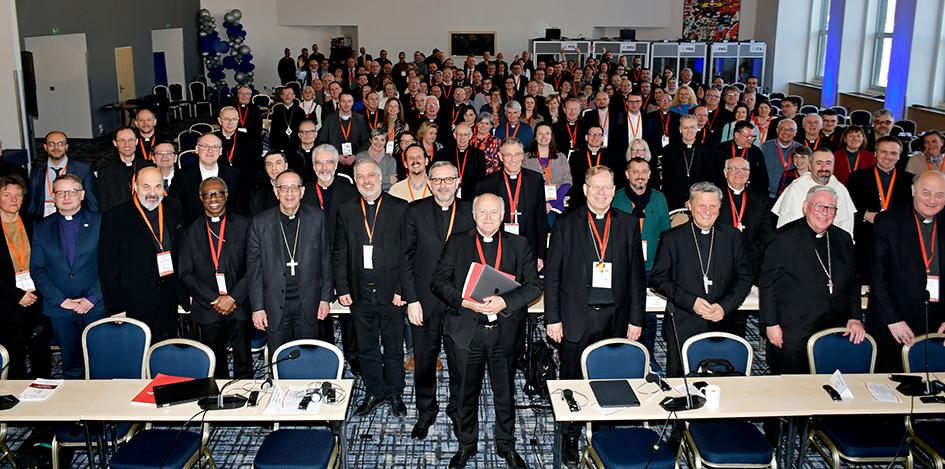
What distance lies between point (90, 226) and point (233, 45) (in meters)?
16.8

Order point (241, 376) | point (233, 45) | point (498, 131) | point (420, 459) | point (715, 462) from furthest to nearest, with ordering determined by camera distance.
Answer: point (233, 45)
point (498, 131)
point (241, 376)
point (420, 459)
point (715, 462)

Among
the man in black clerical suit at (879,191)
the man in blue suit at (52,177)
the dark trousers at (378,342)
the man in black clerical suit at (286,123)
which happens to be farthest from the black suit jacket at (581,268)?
the man in black clerical suit at (286,123)

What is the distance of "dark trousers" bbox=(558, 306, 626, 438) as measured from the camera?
13.0 feet

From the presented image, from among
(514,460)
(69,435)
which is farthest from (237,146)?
(514,460)

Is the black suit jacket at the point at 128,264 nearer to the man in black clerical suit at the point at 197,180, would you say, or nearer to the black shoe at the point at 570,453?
the man in black clerical suit at the point at 197,180

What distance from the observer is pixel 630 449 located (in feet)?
11.1

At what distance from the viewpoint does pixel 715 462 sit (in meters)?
3.38

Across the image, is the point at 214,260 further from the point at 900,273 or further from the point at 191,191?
the point at 900,273

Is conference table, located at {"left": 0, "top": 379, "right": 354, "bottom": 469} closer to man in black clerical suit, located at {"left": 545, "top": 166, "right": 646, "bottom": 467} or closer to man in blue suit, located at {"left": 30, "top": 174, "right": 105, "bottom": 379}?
man in blue suit, located at {"left": 30, "top": 174, "right": 105, "bottom": 379}

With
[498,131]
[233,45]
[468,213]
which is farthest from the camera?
[233,45]

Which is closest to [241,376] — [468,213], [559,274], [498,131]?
[468,213]

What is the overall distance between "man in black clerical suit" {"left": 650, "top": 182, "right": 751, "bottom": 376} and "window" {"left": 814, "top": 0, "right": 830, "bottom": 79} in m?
15.9

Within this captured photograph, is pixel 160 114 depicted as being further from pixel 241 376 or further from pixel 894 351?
pixel 894 351

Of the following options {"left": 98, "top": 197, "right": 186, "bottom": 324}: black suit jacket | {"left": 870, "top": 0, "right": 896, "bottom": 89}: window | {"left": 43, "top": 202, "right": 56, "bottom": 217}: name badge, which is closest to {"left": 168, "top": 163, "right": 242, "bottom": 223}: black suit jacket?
{"left": 98, "top": 197, "right": 186, "bottom": 324}: black suit jacket
